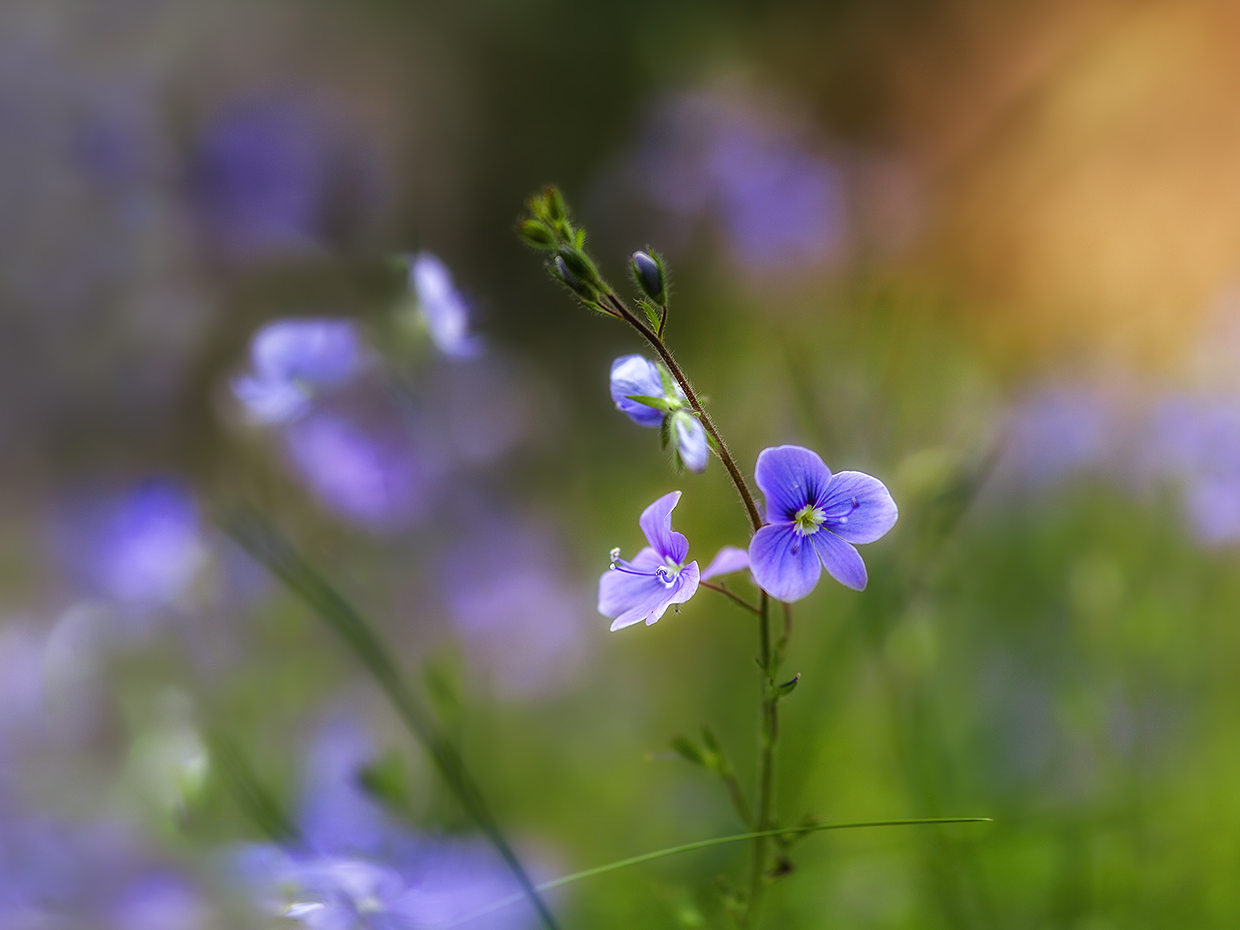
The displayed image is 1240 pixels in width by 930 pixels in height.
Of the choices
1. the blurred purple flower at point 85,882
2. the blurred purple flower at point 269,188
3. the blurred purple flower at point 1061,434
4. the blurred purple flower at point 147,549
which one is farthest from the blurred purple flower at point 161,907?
the blurred purple flower at point 269,188

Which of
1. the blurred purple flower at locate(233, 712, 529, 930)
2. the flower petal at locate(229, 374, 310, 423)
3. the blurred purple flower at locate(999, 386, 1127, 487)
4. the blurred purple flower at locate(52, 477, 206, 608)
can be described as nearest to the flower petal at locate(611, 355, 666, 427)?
the blurred purple flower at locate(233, 712, 529, 930)

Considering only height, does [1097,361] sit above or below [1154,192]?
below

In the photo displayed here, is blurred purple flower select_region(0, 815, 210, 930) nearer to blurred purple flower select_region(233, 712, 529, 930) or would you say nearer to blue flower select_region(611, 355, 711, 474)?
blurred purple flower select_region(233, 712, 529, 930)

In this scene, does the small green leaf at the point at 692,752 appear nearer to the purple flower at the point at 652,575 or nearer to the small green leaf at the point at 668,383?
the purple flower at the point at 652,575

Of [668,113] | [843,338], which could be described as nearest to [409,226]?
[668,113]

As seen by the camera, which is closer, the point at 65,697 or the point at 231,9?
the point at 65,697

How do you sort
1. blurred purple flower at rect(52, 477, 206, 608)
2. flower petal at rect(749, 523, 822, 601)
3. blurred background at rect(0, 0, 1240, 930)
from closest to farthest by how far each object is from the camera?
flower petal at rect(749, 523, 822, 601) → blurred background at rect(0, 0, 1240, 930) → blurred purple flower at rect(52, 477, 206, 608)

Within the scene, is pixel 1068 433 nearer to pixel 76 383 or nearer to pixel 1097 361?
pixel 1097 361

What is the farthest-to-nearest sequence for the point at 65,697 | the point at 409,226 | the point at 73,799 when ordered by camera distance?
1. the point at 409,226
2. the point at 65,697
3. the point at 73,799
